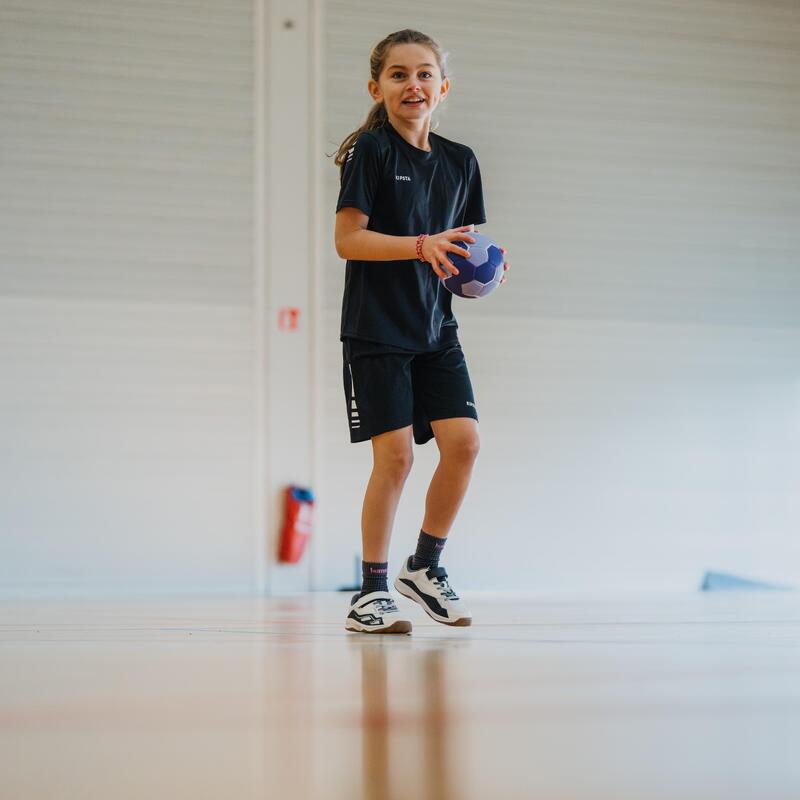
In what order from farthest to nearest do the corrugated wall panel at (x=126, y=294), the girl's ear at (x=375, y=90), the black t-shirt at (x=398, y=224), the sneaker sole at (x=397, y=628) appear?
1. the corrugated wall panel at (x=126, y=294)
2. the girl's ear at (x=375, y=90)
3. the black t-shirt at (x=398, y=224)
4. the sneaker sole at (x=397, y=628)

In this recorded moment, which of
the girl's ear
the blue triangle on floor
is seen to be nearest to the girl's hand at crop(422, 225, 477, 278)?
the girl's ear

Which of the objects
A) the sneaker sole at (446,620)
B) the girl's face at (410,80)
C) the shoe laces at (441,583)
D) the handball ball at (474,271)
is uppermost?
the girl's face at (410,80)

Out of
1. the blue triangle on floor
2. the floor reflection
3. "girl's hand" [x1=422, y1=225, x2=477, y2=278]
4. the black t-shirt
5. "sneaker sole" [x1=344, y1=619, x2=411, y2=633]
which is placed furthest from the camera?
the blue triangle on floor

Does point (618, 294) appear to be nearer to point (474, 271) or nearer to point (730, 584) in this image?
point (730, 584)

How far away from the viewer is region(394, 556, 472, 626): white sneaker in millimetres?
2256

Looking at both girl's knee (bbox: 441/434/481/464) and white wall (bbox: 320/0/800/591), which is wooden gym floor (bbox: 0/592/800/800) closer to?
girl's knee (bbox: 441/434/481/464)

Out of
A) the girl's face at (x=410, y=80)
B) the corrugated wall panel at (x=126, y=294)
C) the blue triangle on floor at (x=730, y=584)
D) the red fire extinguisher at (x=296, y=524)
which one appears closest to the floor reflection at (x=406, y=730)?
the girl's face at (x=410, y=80)

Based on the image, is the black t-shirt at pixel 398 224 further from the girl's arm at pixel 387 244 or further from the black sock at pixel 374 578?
the black sock at pixel 374 578

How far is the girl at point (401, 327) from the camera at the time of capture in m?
2.19

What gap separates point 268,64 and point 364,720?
175 inches

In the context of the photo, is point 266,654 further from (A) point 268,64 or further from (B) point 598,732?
(A) point 268,64

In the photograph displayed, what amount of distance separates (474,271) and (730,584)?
3.58 metres

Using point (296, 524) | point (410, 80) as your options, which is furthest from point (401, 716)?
point (296, 524)

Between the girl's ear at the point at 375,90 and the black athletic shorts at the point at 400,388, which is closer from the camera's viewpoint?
the black athletic shorts at the point at 400,388
